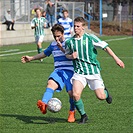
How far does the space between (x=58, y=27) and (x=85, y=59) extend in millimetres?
674

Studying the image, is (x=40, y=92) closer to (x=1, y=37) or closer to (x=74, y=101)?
(x=74, y=101)

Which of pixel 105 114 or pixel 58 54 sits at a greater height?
pixel 58 54

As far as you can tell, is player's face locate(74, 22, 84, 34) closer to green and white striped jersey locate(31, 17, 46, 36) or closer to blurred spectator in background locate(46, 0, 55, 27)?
green and white striped jersey locate(31, 17, 46, 36)

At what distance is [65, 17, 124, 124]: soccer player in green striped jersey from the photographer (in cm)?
823

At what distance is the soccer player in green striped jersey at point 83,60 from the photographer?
8.23m

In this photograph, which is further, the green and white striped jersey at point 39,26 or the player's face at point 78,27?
the green and white striped jersey at point 39,26

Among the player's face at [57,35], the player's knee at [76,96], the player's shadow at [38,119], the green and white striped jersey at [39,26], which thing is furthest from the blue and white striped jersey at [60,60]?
the green and white striped jersey at [39,26]

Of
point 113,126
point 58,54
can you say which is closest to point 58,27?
point 58,54

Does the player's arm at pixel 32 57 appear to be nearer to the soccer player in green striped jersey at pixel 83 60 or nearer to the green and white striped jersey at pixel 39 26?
the soccer player in green striped jersey at pixel 83 60

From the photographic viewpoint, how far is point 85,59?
8.33m

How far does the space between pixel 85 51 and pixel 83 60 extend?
0.14 meters

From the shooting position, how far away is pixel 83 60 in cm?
832

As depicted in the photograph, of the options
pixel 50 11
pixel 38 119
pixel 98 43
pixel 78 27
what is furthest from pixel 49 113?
pixel 50 11

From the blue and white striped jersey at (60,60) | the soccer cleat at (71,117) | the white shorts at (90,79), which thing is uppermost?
the blue and white striped jersey at (60,60)
